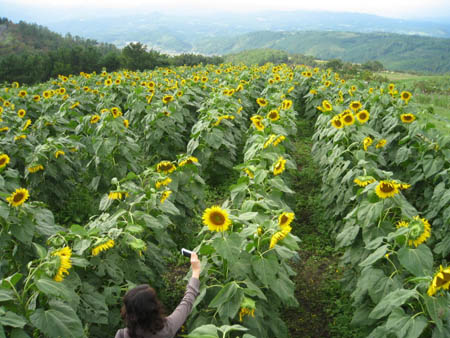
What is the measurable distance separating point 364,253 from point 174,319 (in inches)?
77.8

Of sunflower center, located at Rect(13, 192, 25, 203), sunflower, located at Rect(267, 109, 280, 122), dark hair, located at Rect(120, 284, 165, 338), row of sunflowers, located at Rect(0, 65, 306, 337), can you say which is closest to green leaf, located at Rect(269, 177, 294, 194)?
row of sunflowers, located at Rect(0, 65, 306, 337)

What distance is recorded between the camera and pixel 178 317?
230cm

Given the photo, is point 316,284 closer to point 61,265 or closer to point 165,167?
point 165,167

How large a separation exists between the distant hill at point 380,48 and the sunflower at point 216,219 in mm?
125114

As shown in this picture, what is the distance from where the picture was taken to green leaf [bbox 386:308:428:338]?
6.77ft

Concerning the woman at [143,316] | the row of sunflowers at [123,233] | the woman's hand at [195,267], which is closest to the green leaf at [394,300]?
the row of sunflowers at [123,233]

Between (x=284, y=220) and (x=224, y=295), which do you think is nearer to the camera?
(x=224, y=295)

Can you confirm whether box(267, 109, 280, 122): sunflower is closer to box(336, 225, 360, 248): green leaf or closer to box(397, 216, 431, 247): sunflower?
box(336, 225, 360, 248): green leaf

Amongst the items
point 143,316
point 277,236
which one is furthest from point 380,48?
point 143,316

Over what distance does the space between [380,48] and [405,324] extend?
168531mm

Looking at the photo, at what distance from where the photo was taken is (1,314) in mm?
1866

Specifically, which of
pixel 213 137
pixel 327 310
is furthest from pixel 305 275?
pixel 213 137

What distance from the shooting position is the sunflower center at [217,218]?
8.08 feet

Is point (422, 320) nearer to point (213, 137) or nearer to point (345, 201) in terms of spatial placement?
point (345, 201)
